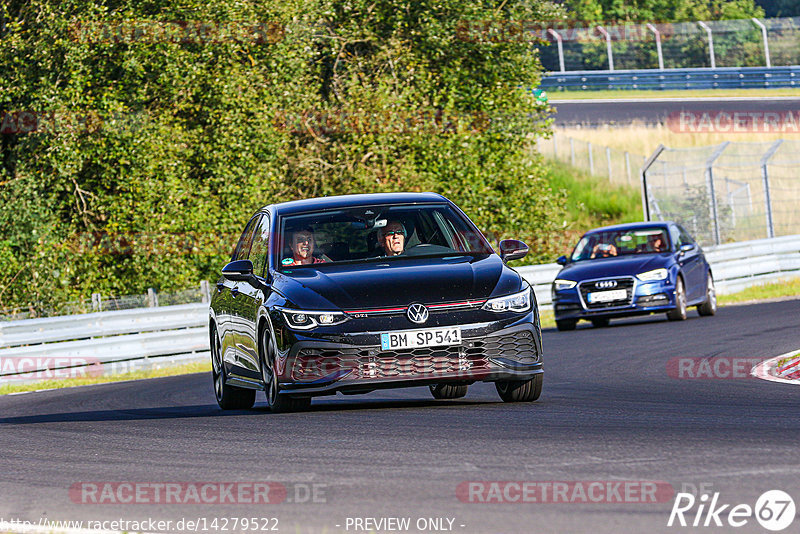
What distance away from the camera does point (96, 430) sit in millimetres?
10570

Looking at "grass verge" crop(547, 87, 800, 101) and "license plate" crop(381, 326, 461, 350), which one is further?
"grass verge" crop(547, 87, 800, 101)

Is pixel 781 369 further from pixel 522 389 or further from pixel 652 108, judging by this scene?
pixel 652 108

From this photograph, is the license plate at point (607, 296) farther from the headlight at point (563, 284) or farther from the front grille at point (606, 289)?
the headlight at point (563, 284)

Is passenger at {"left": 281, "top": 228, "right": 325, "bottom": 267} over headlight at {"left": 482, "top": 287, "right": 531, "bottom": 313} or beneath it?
over

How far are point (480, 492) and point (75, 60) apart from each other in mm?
22576

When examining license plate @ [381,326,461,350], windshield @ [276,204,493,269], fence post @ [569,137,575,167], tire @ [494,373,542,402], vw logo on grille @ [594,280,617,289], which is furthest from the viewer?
fence post @ [569,137,575,167]

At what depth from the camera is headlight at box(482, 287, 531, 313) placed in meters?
9.73

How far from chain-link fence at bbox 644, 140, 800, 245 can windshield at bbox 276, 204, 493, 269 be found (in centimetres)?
1931

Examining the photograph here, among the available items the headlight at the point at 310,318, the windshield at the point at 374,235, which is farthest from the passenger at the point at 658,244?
the headlight at the point at 310,318

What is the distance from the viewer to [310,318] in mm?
9680

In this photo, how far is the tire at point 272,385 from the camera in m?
10.1

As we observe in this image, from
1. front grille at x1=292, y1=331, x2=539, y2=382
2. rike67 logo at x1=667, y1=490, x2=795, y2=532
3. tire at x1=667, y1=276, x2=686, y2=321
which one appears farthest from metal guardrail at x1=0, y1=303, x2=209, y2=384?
rike67 logo at x1=667, y1=490, x2=795, y2=532

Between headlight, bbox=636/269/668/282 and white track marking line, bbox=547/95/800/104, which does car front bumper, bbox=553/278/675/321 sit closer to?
headlight, bbox=636/269/668/282

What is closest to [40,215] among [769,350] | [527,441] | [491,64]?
[491,64]
